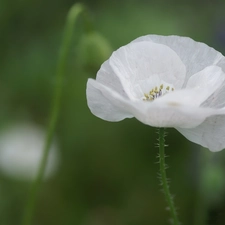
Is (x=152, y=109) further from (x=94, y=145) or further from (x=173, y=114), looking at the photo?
(x=94, y=145)

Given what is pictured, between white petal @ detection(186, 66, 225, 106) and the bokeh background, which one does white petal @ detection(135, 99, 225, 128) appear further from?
the bokeh background

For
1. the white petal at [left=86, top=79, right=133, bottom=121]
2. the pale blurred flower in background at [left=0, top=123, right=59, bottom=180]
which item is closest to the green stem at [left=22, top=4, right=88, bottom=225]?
the white petal at [left=86, top=79, right=133, bottom=121]

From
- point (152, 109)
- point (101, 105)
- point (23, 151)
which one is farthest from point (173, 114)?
point (23, 151)

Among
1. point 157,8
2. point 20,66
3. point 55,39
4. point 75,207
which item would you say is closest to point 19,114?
point 20,66

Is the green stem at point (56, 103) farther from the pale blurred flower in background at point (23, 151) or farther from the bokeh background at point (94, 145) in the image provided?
the pale blurred flower in background at point (23, 151)

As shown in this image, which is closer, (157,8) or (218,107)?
(218,107)

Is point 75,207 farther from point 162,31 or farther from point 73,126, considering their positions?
point 162,31

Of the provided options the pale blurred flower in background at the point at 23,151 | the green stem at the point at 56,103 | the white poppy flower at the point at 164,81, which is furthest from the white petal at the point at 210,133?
the pale blurred flower in background at the point at 23,151
